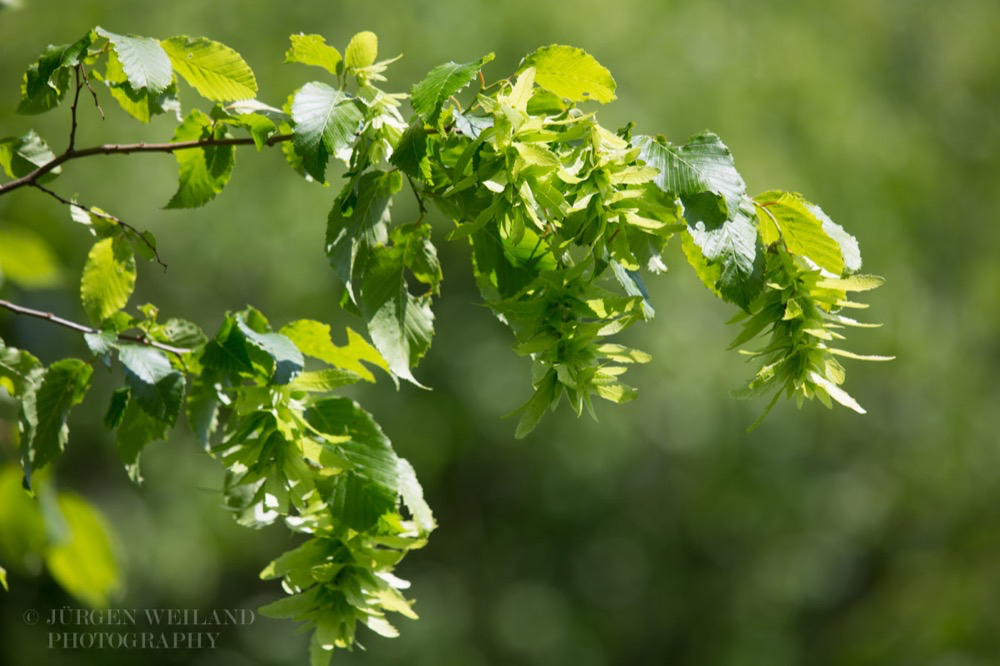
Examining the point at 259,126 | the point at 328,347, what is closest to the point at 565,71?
the point at 259,126

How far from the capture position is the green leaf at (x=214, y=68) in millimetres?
1535

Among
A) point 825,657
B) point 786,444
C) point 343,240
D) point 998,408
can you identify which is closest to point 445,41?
point 786,444

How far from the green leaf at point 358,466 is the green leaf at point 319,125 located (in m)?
0.34

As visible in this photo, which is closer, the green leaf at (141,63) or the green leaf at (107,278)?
the green leaf at (141,63)

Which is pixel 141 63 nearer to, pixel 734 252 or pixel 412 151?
pixel 412 151

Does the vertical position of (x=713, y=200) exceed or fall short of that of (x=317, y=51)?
it exceeds it

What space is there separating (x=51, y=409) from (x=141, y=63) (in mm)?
476

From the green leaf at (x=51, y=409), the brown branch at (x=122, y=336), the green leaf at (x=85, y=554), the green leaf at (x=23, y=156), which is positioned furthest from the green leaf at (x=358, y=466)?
the green leaf at (x=85, y=554)

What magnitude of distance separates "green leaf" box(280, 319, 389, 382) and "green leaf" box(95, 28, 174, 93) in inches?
14.6

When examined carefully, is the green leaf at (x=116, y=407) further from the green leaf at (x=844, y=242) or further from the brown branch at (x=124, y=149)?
the green leaf at (x=844, y=242)

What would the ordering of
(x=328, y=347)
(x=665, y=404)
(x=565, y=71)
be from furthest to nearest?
1. (x=665, y=404)
2. (x=328, y=347)
3. (x=565, y=71)

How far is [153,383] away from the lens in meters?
1.40

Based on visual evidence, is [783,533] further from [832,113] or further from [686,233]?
[686,233]

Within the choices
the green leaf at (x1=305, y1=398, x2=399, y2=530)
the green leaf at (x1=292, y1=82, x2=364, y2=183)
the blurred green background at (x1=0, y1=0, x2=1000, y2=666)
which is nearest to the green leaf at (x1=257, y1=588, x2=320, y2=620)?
the green leaf at (x1=305, y1=398, x2=399, y2=530)
